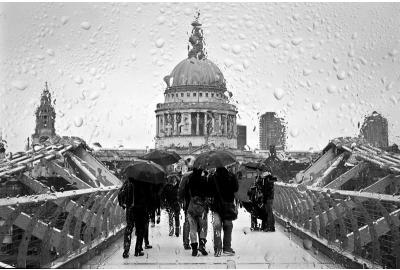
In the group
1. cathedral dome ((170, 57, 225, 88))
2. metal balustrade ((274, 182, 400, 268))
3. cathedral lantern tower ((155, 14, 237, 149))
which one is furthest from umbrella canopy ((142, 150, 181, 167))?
cathedral dome ((170, 57, 225, 88))

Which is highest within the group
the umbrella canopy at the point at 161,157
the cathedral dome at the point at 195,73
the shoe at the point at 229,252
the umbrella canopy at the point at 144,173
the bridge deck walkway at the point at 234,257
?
the cathedral dome at the point at 195,73

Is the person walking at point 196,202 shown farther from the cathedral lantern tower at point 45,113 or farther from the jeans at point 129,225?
the cathedral lantern tower at point 45,113

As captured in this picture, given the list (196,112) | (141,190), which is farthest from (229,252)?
(196,112)

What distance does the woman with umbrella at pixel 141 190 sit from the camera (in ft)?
33.1

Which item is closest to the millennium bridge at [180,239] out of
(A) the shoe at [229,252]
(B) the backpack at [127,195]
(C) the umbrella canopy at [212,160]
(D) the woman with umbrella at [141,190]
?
(A) the shoe at [229,252]

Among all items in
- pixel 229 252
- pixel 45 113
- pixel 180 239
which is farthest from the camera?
pixel 45 113

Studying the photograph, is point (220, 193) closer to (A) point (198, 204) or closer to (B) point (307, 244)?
(A) point (198, 204)

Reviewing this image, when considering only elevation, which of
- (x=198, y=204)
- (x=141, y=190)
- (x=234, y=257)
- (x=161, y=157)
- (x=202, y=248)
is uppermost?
(x=161, y=157)

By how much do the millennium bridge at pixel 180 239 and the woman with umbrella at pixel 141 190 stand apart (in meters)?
0.35

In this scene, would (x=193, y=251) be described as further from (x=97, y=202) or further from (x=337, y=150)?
(x=337, y=150)

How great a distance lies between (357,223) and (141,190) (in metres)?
3.27

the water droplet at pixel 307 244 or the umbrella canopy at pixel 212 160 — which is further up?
the umbrella canopy at pixel 212 160

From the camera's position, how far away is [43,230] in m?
9.22

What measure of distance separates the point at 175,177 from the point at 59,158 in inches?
98.6
